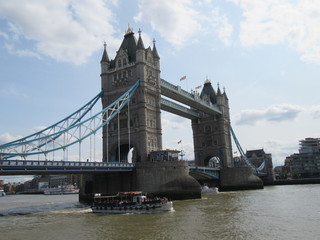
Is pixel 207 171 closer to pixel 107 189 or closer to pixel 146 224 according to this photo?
pixel 107 189

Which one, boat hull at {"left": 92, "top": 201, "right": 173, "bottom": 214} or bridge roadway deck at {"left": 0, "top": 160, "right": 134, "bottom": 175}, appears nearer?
boat hull at {"left": 92, "top": 201, "right": 173, "bottom": 214}

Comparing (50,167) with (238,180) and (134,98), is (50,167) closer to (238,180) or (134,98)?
(134,98)

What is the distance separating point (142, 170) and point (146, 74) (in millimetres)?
16957

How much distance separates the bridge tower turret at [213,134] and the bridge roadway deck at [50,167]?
45489 millimetres

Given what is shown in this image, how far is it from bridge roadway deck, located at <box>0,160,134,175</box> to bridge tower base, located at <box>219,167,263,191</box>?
39573mm

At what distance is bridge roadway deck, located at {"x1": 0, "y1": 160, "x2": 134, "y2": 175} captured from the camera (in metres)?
33.8

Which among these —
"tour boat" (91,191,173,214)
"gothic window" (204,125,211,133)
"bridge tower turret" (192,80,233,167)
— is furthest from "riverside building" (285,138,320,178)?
"tour boat" (91,191,173,214)

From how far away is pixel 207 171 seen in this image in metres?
72.7

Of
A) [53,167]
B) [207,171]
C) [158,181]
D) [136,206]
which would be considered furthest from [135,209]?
[207,171]

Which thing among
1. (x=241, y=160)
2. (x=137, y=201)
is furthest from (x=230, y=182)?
(x=137, y=201)

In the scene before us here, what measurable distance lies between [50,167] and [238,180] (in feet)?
172

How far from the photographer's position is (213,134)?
88.4 m

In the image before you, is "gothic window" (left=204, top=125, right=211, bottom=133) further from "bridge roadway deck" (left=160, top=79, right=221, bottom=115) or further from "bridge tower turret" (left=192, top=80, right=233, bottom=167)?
"bridge roadway deck" (left=160, top=79, right=221, bottom=115)

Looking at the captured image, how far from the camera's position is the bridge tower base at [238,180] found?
77938mm
